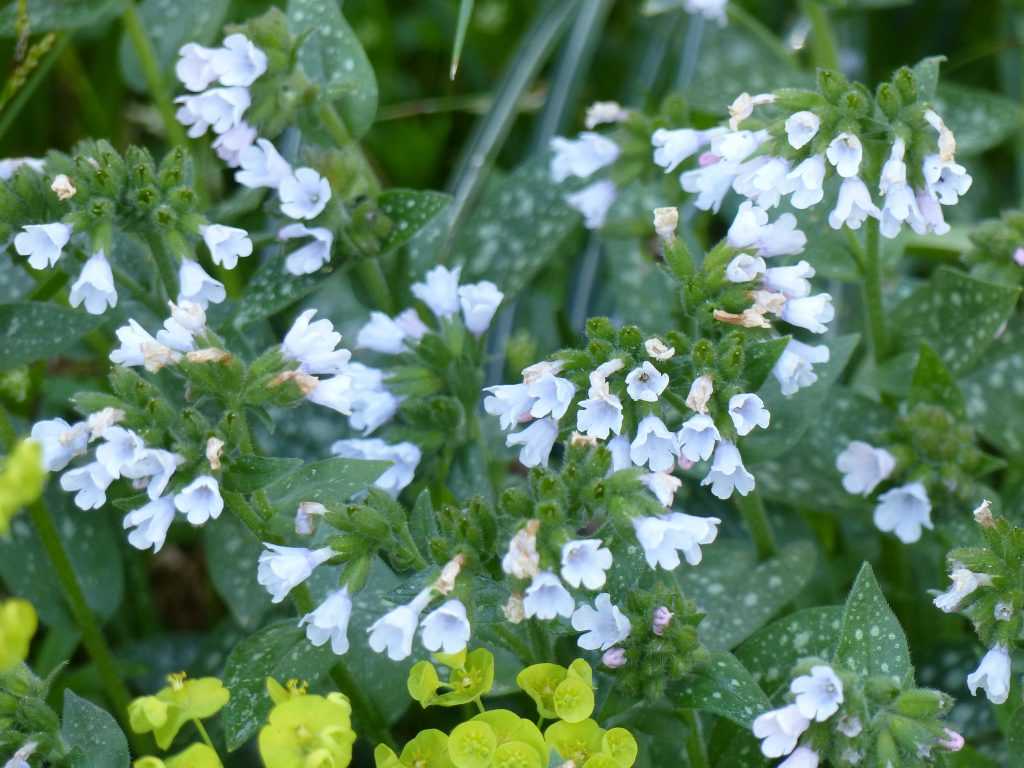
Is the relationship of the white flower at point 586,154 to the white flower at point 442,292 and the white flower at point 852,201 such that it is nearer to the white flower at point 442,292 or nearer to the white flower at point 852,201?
the white flower at point 442,292

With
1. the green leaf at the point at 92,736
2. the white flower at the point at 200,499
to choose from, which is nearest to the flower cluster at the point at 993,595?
the white flower at the point at 200,499

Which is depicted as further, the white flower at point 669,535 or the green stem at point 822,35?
the green stem at point 822,35

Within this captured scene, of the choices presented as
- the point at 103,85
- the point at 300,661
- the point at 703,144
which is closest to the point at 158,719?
the point at 300,661

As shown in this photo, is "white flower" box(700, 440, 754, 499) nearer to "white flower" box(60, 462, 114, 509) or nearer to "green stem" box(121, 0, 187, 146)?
"white flower" box(60, 462, 114, 509)

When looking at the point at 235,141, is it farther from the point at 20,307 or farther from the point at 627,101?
the point at 627,101

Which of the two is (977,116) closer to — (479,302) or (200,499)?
(479,302)

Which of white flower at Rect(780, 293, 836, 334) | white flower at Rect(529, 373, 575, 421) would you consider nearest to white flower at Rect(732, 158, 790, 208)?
white flower at Rect(780, 293, 836, 334)

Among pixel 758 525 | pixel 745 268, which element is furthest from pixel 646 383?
pixel 758 525
